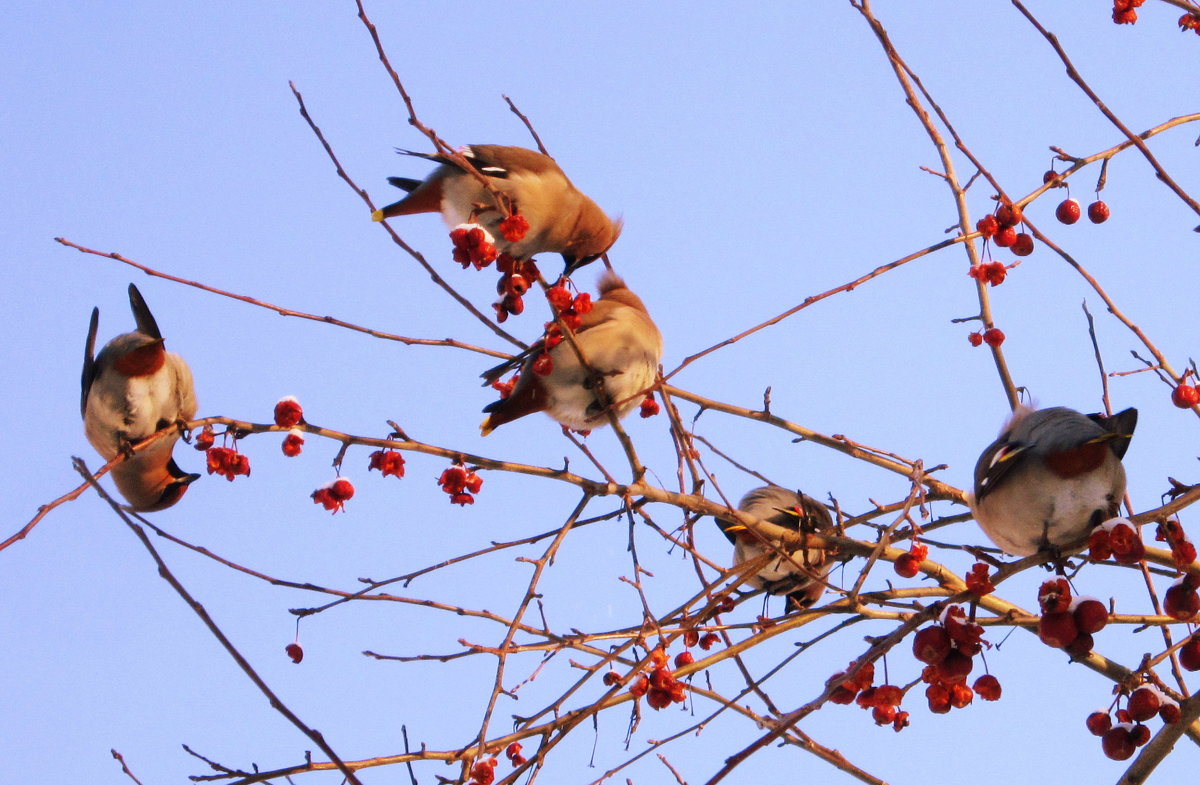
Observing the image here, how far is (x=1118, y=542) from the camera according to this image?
2424mm

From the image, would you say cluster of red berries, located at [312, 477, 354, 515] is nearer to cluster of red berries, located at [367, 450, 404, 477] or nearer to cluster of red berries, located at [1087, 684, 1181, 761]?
cluster of red berries, located at [367, 450, 404, 477]

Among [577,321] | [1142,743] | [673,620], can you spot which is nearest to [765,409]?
[577,321]

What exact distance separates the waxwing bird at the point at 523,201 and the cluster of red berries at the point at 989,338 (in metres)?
Result: 1.36

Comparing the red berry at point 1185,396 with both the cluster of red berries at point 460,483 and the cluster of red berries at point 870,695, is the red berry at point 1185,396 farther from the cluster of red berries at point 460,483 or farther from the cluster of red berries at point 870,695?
the cluster of red berries at point 460,483

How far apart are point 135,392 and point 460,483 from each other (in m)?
1.73

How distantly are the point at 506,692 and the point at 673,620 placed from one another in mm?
574

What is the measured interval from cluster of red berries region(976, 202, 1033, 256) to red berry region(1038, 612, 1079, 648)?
124cm

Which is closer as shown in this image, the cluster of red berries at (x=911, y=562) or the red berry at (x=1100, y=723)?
the red berry at (x=1100, y=723)

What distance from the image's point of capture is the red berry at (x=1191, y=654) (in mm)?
2541

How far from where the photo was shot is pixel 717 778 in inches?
68.2

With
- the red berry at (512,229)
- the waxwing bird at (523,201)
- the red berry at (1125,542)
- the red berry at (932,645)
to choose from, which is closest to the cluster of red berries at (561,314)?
the red berry at (512,229)

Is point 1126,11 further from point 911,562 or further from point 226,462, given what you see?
point 226,462

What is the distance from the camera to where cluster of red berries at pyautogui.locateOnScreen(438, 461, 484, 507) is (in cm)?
321

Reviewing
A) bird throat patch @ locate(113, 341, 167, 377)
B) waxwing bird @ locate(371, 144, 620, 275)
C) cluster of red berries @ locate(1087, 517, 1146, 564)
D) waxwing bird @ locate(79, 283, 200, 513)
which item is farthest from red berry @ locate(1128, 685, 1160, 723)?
bird throat patch @ locate(113, 341, 167, 377)
